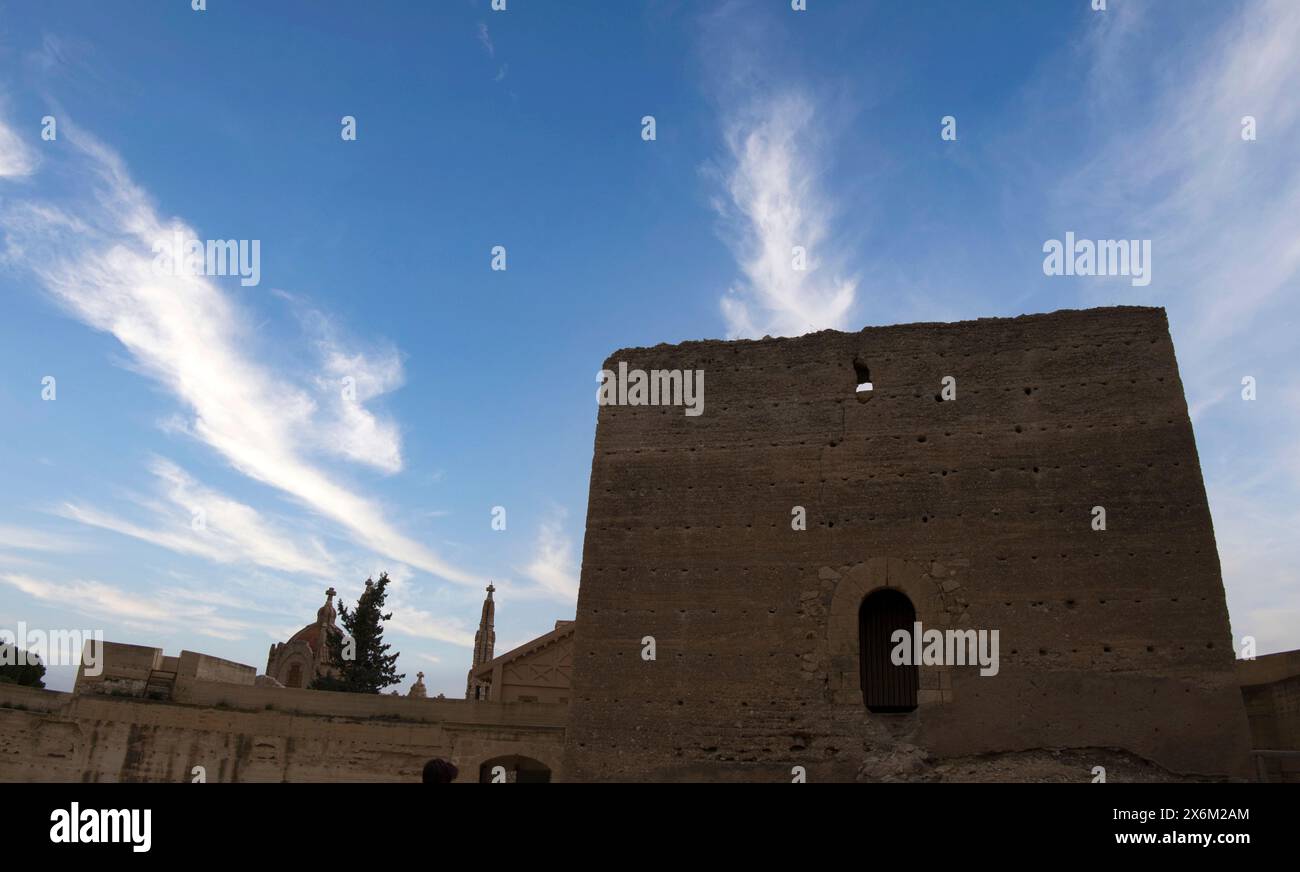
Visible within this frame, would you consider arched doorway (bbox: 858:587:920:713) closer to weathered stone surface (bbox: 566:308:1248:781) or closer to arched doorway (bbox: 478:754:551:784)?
weathered stone surface (bbox: 566:308:1248:781)

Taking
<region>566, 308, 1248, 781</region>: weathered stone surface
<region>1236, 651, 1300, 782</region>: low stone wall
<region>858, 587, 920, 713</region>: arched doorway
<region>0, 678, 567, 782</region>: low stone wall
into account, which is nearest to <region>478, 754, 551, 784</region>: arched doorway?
<region>0, 678, 567, 782</region>: low stone wall

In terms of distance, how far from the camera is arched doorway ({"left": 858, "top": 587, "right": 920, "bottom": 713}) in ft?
29.3

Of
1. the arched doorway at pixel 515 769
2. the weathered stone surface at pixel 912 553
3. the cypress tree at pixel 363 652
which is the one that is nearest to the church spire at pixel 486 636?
the cypress tree at pixel 363 652

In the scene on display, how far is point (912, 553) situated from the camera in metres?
9.12

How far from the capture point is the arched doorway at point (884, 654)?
8.94 meters

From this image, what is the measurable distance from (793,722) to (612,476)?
3.43 metres

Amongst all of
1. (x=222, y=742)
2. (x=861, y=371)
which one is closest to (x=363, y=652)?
(x=222, y=742)

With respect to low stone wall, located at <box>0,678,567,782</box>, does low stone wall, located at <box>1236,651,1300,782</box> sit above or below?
above

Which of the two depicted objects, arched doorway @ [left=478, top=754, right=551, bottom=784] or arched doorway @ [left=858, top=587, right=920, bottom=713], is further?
arched doorway @ [left=478, top=754, right=551, bottom=784]

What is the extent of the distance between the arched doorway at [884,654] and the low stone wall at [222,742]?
7.78m

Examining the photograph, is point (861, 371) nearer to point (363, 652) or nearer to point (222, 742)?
point (222, 742)

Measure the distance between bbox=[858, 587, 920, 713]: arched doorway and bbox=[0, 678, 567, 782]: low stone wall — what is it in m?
7.78
